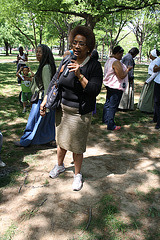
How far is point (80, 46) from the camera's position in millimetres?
2328

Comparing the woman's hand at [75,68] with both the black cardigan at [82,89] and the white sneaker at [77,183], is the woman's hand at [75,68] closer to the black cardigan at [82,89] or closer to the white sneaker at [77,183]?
the black cardigan at [82,89]

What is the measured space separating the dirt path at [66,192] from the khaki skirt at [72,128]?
23.2 inches

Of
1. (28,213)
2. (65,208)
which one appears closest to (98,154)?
(65,208)

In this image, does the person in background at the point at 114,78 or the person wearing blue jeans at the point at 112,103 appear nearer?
the person in background at the point at 114,78

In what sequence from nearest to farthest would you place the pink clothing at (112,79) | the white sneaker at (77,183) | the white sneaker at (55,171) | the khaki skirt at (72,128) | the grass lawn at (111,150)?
the grass lawn at (111,150), the khaki skirt at (72,128), the white sneaker at (77,183), the white sneaker at (55,171), the pink clothing at (112,79)

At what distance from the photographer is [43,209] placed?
2.40m

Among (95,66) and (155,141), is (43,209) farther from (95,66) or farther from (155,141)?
(155,141)

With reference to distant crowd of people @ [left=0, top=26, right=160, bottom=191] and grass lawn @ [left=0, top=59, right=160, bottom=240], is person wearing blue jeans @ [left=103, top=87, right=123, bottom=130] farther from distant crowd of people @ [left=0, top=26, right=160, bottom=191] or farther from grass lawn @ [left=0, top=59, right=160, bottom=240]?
distant crowd of people @ [left=0, top=26, right=160, bottom=191]

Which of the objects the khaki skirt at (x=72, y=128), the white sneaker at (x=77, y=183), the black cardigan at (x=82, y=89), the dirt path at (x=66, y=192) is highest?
the black cardigan at (x=82, y=89)

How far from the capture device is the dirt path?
2.17 meters

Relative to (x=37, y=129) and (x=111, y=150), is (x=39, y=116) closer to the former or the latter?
(x=37, y=129)

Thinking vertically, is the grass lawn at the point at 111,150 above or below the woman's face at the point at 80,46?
below

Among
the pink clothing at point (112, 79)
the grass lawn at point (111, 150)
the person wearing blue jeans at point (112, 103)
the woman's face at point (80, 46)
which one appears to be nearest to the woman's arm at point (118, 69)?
the pink clothing at point (112, 79)

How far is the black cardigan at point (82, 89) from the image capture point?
7.67 ft
